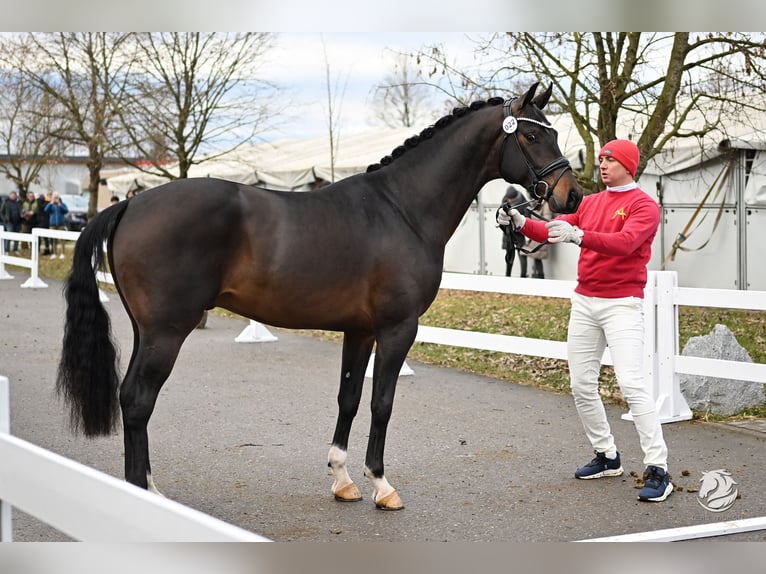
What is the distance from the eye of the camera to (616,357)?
5.50 meters

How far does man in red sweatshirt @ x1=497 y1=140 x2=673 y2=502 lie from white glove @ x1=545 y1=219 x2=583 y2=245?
0.05 feet

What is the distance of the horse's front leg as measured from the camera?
508cm

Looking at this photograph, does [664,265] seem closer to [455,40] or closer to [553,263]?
[553,263]

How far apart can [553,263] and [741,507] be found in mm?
11921

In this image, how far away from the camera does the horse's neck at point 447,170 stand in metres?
5.28

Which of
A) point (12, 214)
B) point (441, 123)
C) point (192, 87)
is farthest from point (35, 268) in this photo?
point (441, 123)

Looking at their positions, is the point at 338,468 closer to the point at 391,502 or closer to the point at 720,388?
the point at 391,502

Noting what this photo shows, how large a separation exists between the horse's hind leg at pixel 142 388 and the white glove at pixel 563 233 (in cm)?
218

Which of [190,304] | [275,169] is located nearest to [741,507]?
[190,304]

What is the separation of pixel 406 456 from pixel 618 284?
200 cm

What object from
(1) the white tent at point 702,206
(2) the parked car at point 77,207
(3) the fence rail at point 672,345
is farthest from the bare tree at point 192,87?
(2) the parked car at point 77,207

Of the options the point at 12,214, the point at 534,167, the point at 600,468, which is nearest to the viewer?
the point at 534,167

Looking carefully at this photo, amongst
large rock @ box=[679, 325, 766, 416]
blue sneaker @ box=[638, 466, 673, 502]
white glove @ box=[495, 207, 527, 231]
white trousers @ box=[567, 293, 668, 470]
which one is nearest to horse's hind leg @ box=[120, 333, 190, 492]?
white glove @ box=[495, 207, 527, 231]

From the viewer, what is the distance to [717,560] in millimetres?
4113
